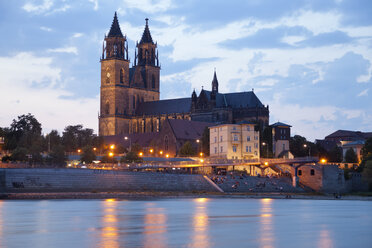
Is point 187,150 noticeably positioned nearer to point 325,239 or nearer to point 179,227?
point 179,227

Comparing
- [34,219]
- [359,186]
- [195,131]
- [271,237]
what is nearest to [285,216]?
[271,237]

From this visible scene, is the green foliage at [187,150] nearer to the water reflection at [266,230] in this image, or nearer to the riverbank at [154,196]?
the riverbank at [154,196]

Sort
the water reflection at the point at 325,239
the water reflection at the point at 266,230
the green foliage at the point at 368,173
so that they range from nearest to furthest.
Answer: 1. the water reflection at the point at 325,239
2. the water reflection at the point at 266,230
3. the green foliage at the point at 368,173

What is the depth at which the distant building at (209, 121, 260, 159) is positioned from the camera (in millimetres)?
125438

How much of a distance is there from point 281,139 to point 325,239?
115091mm

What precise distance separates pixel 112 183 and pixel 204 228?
171 ft

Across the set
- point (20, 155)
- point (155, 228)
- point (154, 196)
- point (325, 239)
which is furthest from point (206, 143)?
point (325, 239)

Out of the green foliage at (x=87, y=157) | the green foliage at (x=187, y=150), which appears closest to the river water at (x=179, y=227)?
the green foliage at (x=87, y=157)

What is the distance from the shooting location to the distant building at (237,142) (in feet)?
412

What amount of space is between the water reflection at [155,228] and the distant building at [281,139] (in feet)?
302

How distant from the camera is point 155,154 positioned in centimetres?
16350

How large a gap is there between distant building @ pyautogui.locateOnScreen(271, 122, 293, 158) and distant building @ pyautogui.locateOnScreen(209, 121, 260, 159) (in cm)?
2321

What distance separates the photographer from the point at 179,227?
46094 millimetres

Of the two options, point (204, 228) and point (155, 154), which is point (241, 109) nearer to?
point (155, 154)
